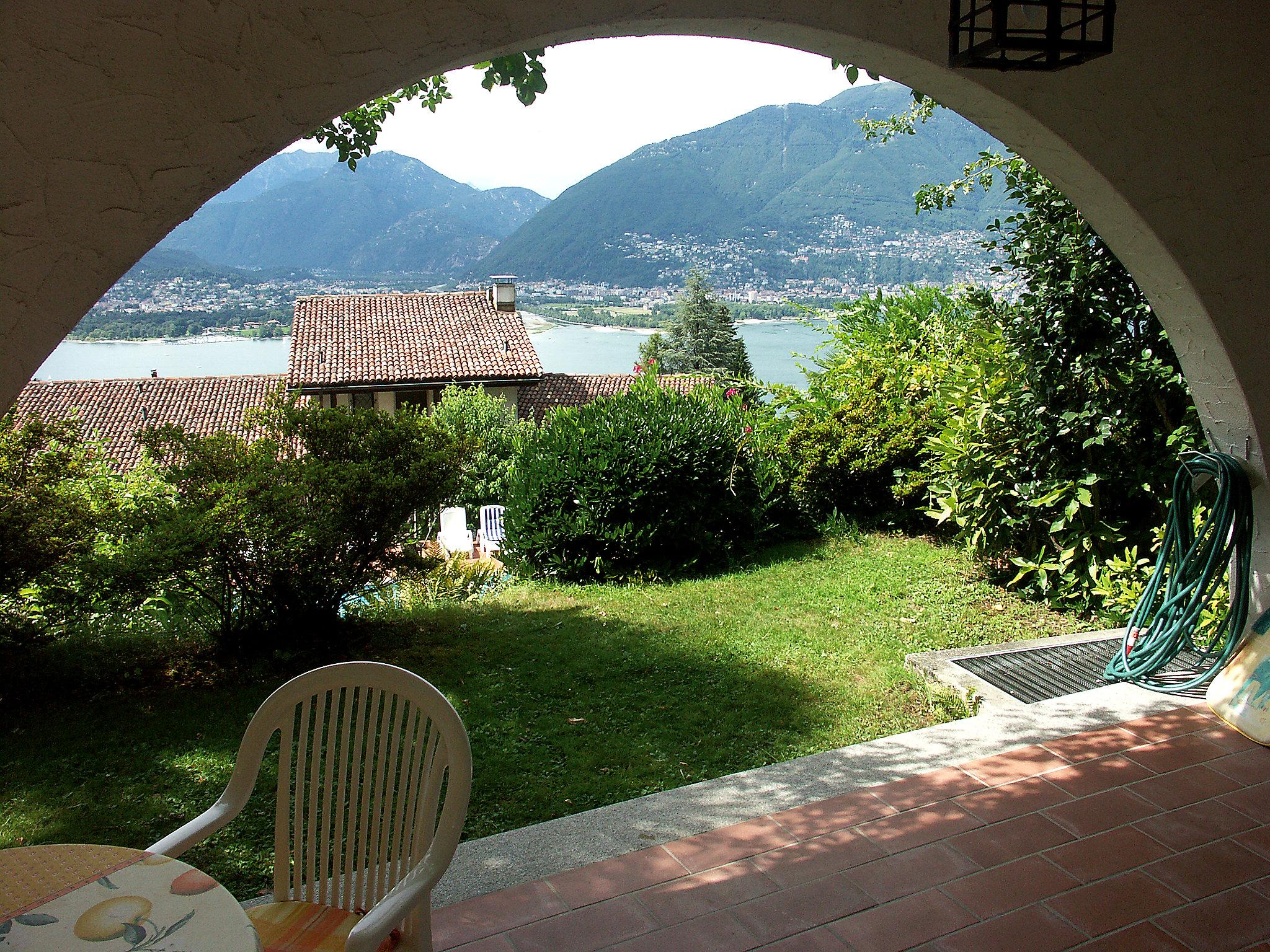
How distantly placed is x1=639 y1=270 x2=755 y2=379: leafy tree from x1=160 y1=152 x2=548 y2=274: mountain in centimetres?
1859

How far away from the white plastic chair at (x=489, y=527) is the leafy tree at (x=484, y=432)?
0.26 m

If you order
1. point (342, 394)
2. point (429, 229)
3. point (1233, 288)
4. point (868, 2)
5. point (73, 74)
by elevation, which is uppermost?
point (429, 229)

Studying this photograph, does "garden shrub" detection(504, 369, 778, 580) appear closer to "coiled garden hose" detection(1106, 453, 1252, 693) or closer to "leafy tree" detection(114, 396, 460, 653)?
"leafy tree" detection(114, 396, 460, 653)

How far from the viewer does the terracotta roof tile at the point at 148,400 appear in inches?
945

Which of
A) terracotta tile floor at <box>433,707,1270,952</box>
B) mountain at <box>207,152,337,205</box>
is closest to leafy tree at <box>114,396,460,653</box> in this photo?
terracotta tile floor at <box>433,707,1270,952</box>

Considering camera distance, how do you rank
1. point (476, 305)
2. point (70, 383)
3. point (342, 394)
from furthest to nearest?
point (476, 305) → point (70, 383) → point (342, 394)

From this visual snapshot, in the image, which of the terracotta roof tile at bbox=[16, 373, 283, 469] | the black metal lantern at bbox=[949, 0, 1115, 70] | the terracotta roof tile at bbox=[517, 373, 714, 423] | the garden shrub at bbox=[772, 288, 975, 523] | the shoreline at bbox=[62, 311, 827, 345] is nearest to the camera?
the black metal lantern at bbox=[949, 0, 1115, 70]

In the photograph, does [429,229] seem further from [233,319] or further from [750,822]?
[750,822]

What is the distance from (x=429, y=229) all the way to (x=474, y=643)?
6028 cm

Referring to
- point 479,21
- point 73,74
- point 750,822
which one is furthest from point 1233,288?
point 73,74

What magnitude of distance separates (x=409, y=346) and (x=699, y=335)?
22881 millimetres

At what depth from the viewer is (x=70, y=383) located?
2603 centimetres

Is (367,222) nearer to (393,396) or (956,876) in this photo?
(393,396)

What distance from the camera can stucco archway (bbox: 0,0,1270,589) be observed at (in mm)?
1648
